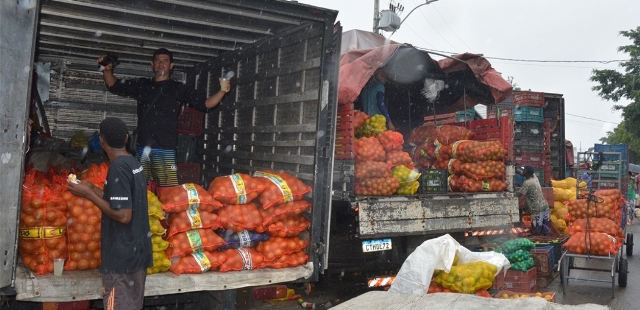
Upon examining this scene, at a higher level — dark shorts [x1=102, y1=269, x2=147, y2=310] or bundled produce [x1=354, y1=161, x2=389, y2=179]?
bundled produce [x1=354, y1=161, x2=389, y2=179]

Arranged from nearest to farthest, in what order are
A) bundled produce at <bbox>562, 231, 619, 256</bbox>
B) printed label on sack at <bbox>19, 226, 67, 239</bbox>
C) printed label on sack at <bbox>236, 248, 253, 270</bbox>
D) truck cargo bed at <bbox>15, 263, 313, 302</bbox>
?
1. truck cargo bed at <bbox>15, 263, 313, 302</bbox>
2. printed label on sack at <bbox>19, 226, 67, 239</bbox>
3. printed label on sack at <bbox>236, 248, 253, 270</bbox>
4. bundled produce at <bbox>562, 231, 619, 256</bbox>

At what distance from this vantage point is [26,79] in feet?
12.1

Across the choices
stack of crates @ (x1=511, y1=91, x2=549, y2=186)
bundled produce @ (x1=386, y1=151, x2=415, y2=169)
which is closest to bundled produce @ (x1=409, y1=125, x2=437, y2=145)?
bundled produce @ (x1=386, y1=151, x2=415, y2=169)

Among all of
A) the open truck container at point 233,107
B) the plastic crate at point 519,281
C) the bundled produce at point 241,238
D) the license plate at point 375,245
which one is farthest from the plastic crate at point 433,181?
the bundled produce at point 241,238

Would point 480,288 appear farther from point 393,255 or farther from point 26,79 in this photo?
point 26,79

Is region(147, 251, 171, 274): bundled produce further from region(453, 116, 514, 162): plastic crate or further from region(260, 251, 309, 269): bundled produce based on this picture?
region(453, 116, 514, 162): plastic crate

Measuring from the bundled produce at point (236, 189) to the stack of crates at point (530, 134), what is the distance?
35.2ft

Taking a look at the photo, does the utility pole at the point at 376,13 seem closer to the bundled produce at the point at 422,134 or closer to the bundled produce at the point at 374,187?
the bundled produce at the point at 422,134

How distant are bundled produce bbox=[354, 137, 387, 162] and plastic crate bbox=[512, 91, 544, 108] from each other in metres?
8.63

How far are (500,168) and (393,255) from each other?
2127 mm

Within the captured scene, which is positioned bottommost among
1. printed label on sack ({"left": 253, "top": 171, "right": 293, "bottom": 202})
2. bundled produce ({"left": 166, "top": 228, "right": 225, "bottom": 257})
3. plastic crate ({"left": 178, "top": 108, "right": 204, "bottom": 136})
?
bundled produce ({"left": 166, "top": 228, "right": 225, "bottom": 257})

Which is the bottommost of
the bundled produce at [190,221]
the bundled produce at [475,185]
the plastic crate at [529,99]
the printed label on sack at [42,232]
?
the printed label on sack at [42,232]

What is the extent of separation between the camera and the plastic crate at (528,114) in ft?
47.9

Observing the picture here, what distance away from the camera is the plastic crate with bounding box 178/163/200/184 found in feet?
26.2
